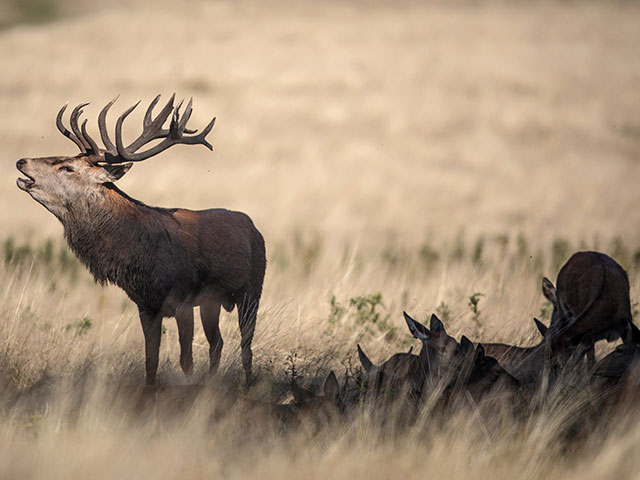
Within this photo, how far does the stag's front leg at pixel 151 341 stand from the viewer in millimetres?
A: 6242

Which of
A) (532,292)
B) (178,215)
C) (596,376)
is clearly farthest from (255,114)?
(596,376)

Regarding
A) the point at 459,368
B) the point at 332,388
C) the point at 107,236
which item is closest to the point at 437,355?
the point at 459,368

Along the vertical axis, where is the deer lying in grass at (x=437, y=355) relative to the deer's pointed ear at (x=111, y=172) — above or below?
below

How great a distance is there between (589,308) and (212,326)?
289cm

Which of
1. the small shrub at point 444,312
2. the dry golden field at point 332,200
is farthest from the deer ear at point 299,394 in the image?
the small shrub at point 444,312

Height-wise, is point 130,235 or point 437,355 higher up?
point 130,235

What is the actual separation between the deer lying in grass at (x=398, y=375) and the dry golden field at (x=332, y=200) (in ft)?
1.34

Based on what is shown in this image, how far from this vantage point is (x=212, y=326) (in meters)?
7.09

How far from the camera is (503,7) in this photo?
43188 mm

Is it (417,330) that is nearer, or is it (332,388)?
(332,388)

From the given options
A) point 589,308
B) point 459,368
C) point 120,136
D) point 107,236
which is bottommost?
point 459,368

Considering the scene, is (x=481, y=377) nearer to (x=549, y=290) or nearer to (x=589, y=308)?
(x=589, y=308)

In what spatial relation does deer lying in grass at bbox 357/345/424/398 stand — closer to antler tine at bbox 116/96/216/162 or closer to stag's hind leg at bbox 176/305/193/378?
stag's hind leg at bbox 176/305/193/378

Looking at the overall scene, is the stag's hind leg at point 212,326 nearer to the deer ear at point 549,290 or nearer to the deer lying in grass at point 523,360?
the deer lying in grass at point 523,360
